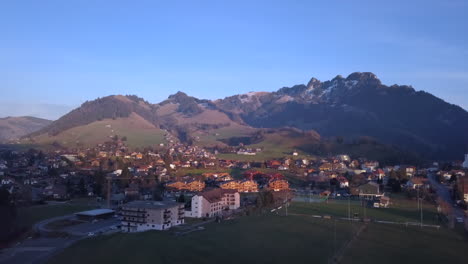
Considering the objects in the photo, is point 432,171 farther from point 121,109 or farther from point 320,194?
point 121,109

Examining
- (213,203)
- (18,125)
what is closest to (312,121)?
(18,125)

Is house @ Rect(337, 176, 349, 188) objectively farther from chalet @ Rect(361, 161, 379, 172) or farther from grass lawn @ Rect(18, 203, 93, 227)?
grass lawn @ Rect(18, 203, 93, 227)

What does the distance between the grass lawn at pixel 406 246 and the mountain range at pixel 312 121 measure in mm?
30246

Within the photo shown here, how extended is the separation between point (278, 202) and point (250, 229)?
5.93m

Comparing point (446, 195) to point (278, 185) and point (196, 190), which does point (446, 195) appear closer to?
point (278, 185)

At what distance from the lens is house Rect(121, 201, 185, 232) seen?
43.0 ft

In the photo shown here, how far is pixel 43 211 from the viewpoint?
15867mm

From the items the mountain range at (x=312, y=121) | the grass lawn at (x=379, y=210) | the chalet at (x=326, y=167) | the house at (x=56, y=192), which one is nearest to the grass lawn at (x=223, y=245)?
the grass lawn at (x=379, y=210)

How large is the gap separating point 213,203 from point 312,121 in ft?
200

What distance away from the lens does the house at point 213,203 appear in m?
15.2

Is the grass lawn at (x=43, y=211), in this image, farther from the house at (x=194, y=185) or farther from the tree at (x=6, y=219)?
the house at (x=194, y=185)

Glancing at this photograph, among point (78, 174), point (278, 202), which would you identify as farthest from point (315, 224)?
point (78, 174)

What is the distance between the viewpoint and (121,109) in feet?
216

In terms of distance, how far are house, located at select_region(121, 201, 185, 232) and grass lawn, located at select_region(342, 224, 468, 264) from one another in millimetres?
5681
